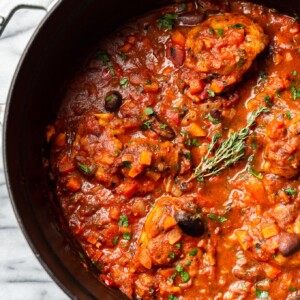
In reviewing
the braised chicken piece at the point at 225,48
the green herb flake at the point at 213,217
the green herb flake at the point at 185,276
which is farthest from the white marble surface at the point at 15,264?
the braised chicken piece at the point at 225,48

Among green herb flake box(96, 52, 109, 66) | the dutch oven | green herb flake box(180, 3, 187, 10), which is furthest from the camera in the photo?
green herb flake box(180, 3, 187, 10)

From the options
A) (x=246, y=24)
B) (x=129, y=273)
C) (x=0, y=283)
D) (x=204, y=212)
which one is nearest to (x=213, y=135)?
(x=204, y=212)

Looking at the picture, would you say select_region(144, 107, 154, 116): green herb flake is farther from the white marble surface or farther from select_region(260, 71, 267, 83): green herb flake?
the white marble surface

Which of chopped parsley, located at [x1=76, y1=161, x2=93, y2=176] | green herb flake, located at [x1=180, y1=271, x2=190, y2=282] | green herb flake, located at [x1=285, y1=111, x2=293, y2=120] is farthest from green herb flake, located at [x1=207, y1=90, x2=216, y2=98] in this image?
green herb flake, located at [x1=180, y1=271, x2=190, y2=282]

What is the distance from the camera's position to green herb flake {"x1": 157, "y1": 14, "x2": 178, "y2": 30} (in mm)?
5820

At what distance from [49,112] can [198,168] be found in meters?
1.66

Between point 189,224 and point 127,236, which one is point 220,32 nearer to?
point 189,224

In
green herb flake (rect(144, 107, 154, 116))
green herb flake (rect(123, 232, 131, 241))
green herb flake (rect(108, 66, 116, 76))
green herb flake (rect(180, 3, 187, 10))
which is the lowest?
green herb flake (rect(123, 232, 131, 241))

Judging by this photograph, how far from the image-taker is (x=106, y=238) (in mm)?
5598

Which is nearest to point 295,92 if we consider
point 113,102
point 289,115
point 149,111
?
point 289,115

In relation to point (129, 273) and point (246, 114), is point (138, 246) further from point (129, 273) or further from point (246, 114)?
point (246, 114)

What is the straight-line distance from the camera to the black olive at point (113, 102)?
5.56 m

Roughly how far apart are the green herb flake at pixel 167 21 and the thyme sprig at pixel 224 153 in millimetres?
1235

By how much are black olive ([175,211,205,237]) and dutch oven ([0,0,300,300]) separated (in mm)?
997
